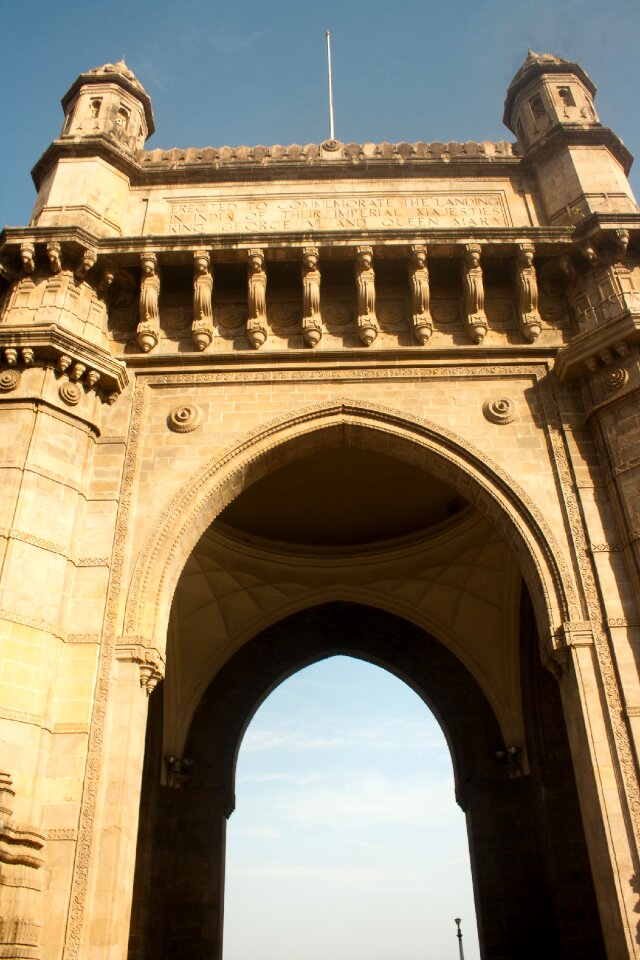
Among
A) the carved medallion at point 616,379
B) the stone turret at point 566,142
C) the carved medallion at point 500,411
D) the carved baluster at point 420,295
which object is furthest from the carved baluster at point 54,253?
the carved medallion at point 616,379

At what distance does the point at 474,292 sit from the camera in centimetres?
1021

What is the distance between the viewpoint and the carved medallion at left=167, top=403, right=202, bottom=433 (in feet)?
31.8

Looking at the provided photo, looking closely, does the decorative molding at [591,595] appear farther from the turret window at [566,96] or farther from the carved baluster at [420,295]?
the turret window at [566,96]

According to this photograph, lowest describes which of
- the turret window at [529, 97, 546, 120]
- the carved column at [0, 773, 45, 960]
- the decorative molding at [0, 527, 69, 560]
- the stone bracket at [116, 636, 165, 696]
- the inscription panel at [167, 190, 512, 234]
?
the carved column at [0, 773, 45, 960]

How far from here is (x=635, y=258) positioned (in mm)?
10336

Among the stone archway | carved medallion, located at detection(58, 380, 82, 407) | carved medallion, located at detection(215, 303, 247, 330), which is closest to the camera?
carved medallion, located at detection(58, 380, 82, 407)

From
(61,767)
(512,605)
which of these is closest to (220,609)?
(512,605)

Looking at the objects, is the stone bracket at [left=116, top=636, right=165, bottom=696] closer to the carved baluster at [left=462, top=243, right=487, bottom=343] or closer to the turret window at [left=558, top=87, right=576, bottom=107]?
the carved baluster at [left=462, top=243, right=487, bottom=343]

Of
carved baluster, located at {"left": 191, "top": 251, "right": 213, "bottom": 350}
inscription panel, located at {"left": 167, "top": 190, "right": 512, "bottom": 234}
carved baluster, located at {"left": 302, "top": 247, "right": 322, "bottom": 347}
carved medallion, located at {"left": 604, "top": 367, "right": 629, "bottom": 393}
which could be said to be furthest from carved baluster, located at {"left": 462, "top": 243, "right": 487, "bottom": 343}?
carved baluster, located at {"left": 191, "top": 251, "right": 213, "bottom": 350}

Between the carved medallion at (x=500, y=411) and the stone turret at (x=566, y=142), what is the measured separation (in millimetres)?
2874

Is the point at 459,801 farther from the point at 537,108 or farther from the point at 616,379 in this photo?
the point at 537,108

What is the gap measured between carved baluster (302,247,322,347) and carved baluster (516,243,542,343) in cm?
254

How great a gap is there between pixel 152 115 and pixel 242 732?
10815 millimetres

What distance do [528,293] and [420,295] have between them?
1344 mm
